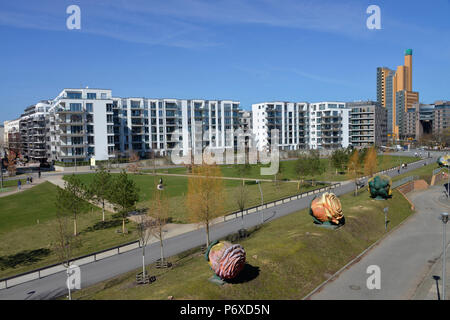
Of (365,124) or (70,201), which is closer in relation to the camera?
(70,201)

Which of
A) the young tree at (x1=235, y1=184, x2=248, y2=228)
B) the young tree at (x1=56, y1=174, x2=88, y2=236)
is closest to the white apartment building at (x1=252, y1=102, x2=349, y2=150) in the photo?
the young tree at (x1=235, y1=184, x2=248, y2=228)

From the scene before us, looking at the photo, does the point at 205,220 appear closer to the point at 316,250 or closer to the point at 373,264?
the point at 316,250

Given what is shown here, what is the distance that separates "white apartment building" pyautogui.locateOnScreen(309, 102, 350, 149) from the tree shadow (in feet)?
395

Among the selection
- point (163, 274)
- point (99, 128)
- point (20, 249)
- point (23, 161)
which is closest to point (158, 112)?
point (99, 128)

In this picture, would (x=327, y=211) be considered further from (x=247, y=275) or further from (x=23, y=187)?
(x=23, y=187)

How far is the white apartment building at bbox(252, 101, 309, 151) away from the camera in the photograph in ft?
433

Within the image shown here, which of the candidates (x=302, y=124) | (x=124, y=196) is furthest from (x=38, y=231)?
(x=302, y=124)

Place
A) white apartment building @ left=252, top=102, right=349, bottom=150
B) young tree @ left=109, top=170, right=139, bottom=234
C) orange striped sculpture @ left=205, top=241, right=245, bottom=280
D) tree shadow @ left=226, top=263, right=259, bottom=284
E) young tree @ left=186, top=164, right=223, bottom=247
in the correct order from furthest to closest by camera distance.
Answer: white apartment building @ left=252, top=102, right=349, bottom=150
young tree @ left=109, top=170, right=139, bottom=234
young tree @ left=186, top=164, right=223, bottom=247
tree shadow @ left=226, top=263, right=259, bottom=284
orange striped sculpture @ left=205, top=241, right=245, bottom=280

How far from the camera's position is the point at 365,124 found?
139 m

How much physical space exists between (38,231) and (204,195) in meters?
17.8

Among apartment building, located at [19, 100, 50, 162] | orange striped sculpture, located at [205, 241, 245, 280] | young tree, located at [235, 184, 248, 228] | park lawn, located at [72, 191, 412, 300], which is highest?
apartment building, located at [19, 100, 50, 162]

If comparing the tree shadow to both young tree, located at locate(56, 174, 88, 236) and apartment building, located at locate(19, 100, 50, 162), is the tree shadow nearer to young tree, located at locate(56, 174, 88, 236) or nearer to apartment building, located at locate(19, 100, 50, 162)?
young tree, located at locate(56, 174, 88, 236)
